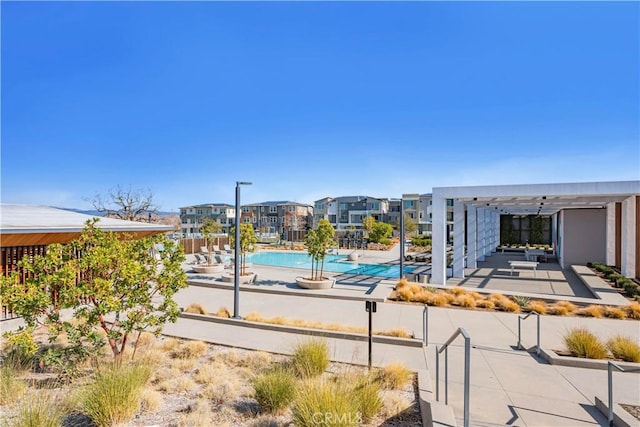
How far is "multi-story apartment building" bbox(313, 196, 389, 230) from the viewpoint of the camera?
63.2m

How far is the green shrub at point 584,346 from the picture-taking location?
20.9 ft

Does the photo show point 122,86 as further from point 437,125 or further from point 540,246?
point 540,246

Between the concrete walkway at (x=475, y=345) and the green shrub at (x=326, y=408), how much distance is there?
160 cm

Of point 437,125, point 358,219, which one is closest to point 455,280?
point 437,125

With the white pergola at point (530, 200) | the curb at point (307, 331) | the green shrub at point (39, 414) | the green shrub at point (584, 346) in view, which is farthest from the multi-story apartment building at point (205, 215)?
the green shrub at point (39, 414)

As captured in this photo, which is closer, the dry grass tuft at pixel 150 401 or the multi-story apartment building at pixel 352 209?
the dry grass tuft at pixel 150 401

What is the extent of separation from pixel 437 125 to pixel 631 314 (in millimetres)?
12246

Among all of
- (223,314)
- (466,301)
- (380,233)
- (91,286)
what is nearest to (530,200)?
(466,301)

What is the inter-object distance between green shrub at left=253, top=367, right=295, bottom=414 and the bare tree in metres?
36.5

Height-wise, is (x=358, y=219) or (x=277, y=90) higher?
(x=277, y=90)

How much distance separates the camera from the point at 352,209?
65.0 meters

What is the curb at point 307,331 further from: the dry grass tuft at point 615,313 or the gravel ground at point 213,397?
the dry grass tuft at point 615,313

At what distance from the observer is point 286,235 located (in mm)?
49031

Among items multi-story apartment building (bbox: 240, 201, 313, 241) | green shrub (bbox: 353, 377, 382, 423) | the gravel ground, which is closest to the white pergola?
the gravel ground
